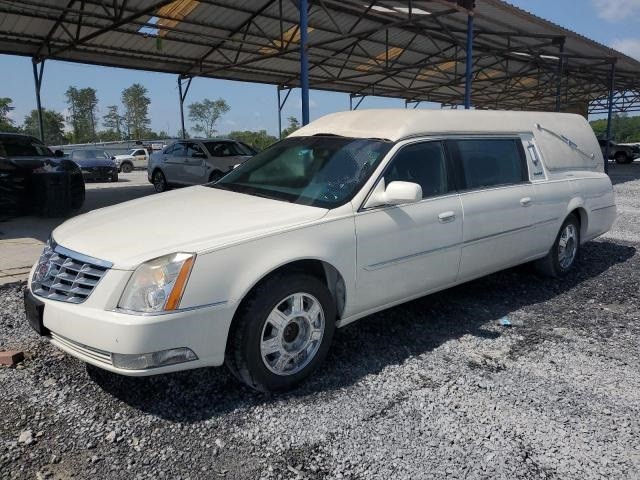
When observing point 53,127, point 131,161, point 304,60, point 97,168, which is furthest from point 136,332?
point 53,127

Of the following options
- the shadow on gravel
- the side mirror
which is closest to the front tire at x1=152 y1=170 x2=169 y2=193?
the shadow on gravel

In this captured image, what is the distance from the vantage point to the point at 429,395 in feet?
9.95

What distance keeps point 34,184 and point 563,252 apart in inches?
336

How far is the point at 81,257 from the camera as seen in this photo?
277cm

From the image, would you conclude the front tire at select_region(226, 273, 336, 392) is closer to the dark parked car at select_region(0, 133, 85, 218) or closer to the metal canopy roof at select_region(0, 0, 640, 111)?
the dark parked car at select_region(0, 133, 85, 218)

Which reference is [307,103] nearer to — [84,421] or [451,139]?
[451,139]

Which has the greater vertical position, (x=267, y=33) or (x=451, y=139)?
(x=267, y=33)

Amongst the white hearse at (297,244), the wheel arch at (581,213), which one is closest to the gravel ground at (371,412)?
the white hearse at (297,244)

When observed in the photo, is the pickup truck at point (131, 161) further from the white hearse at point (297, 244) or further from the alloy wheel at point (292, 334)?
the alloy wheel at point (292, 334)

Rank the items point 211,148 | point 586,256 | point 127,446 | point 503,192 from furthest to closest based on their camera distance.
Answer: point 211,148 < point 586,256 < point 503,192 < point 127,446

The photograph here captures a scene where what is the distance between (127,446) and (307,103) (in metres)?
7.54

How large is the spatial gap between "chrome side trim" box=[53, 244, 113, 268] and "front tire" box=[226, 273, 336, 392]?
0.76 m

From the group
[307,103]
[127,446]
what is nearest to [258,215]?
[127,446]

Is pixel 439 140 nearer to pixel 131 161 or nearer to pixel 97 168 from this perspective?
pixel 97 168
